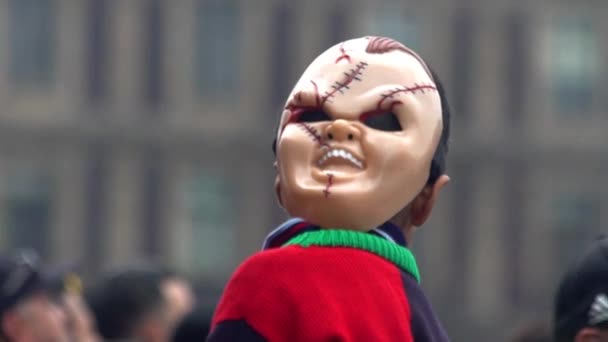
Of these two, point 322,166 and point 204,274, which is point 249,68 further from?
point 322,166

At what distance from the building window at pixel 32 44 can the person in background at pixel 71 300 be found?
27.6 meters

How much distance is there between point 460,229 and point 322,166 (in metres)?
33.0

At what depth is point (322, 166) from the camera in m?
3.46

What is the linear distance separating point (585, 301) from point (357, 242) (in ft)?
2.75

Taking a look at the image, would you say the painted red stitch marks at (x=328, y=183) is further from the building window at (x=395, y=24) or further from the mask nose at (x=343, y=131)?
the building window at (x=395, y=24)

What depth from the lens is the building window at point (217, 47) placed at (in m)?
35.2

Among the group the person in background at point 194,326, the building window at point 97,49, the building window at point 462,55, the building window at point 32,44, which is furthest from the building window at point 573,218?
the person in background at point 194,326

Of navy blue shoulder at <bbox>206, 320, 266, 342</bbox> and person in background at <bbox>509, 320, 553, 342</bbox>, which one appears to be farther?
person in background at <bbox>509, 320, 553, 342</bbox>

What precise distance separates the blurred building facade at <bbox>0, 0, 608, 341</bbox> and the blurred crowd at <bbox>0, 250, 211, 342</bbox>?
84.9ft

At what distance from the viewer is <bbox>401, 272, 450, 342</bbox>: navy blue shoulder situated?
3.42 m

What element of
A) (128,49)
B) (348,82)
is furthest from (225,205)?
(348,82)

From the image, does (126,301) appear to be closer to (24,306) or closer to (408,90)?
(24,306)

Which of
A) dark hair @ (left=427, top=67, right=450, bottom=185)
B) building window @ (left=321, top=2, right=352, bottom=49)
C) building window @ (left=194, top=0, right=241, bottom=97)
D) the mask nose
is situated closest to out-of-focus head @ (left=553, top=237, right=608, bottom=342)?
dark hair @ (left=427, top=67, right=450, bottom=185)

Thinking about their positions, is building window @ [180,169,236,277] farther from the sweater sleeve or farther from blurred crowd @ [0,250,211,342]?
the sweater sleeve
